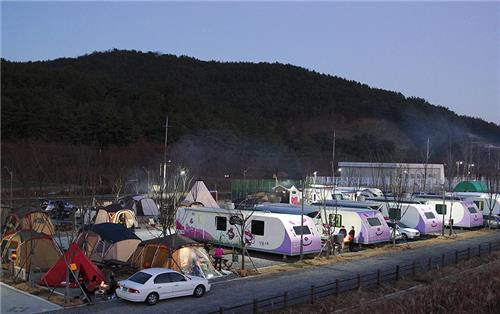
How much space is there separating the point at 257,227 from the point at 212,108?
9543 cm

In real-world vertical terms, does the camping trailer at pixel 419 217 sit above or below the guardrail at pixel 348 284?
above

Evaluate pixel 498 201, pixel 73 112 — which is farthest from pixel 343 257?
pixel 73 112

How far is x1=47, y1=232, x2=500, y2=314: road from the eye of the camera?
1462 centimetres

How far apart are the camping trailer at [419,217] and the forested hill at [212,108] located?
5187cm

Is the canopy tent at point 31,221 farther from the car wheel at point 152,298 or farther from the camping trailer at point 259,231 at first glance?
the car wheel at point 152,298

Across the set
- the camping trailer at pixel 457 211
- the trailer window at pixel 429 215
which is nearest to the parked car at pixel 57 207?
the trailer window at pixel 429 215

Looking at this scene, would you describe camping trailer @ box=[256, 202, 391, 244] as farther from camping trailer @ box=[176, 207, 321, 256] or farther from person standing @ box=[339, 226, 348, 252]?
camping trailer @ box=[176, 207, 321, 256]

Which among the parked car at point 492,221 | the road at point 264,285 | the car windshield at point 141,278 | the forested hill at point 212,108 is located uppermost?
the forested hill at point 212,108

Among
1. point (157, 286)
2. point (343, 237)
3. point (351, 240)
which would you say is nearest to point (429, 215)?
point (351, 240)

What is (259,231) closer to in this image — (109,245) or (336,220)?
(336,220)

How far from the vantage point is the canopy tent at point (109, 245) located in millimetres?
20531

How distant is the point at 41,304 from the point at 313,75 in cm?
17226

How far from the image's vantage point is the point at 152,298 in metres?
14.9

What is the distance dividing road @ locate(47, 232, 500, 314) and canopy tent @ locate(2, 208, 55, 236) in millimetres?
9752
